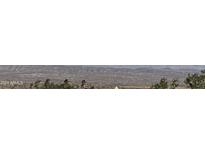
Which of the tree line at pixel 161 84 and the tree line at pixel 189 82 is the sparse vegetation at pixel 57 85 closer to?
the tree line at pixel 161 84

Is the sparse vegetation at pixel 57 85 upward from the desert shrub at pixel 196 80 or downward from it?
downward

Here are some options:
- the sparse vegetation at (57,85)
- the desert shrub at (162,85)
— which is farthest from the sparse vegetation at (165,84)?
the sparse vegetation at (57,85)

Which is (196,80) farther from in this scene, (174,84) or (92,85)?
(92,85)

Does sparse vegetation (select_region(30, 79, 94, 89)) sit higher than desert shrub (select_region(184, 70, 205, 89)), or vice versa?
desert shrub (select_region(184, 70, 205, 89))

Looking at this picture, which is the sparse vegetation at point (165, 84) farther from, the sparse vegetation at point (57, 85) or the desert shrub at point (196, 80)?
the sparse vegetation at point (57, 85)

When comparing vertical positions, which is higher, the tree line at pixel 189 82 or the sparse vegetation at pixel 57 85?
the tree line at pixel 189 82

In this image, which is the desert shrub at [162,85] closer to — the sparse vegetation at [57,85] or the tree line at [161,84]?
the tree line at [161,84]

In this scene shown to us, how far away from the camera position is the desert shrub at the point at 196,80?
2.42m

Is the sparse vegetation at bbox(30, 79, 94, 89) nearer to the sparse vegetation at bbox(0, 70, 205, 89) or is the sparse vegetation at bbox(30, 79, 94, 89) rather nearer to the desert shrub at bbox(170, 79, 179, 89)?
the sparse vegetation at bbox(0, 70, 205, 89)

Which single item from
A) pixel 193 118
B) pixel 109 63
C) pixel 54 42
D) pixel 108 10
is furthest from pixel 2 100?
pixel 193 118

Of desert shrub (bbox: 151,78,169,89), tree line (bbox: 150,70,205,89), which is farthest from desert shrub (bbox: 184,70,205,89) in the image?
desert shrub (bbox: 151,78,169,89)

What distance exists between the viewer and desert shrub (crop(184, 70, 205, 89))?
2.42 metres

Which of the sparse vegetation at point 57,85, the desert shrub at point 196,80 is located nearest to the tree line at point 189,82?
the desert shrub at point 196,80

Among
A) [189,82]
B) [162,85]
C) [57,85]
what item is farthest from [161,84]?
[57,85]
